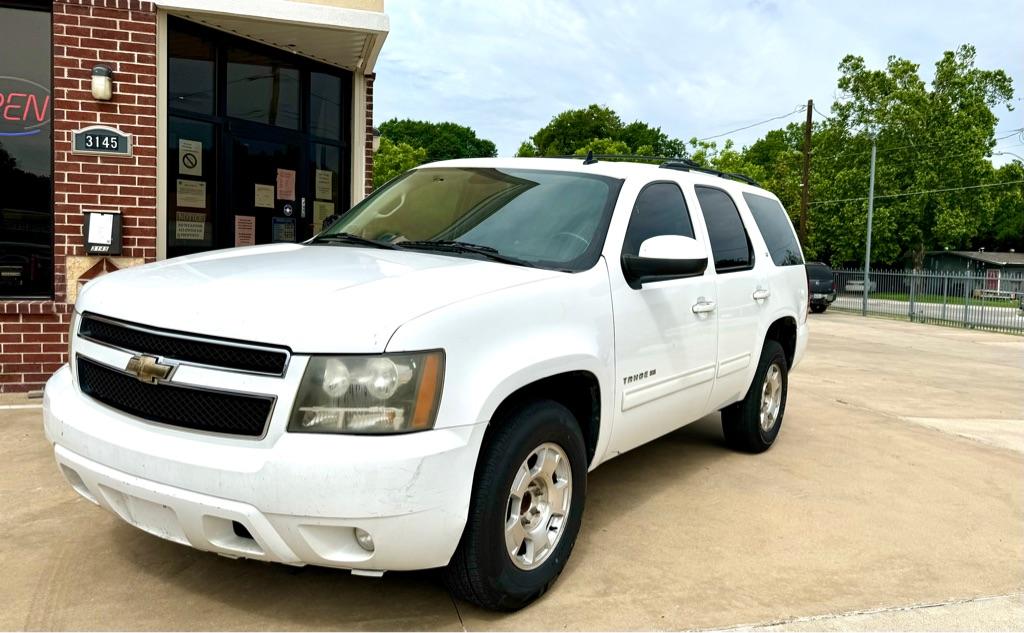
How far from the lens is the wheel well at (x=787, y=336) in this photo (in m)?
5.99

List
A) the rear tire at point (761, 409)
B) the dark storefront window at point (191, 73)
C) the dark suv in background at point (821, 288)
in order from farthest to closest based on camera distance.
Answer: the dark suv in background at point (821, 288) < the dark storefront window at point (191, 73) < the rear tire at point (761, 409)

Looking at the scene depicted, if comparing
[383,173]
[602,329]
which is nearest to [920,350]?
[602,329]

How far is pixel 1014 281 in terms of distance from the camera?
22.8 meters

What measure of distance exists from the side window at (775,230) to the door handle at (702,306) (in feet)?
4.41

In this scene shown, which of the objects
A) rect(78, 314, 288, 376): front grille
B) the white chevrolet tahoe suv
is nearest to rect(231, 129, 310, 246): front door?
the white chevrolet tahoe suv

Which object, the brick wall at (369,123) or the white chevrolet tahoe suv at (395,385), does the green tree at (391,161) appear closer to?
the brick wall at (369,123)

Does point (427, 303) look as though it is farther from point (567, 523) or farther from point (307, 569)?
point (307, 569)

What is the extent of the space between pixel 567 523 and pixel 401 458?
42.3 inches

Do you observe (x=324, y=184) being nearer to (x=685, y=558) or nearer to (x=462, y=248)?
(x=462, y=248)

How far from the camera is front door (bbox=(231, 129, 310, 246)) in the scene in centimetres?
825

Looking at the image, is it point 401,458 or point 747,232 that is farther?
point 747,232

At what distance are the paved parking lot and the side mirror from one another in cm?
134

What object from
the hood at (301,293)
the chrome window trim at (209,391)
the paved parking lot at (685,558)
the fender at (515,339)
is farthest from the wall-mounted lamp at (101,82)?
the fender at (515,339)

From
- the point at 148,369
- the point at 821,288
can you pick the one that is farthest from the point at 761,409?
the point at 821,288
